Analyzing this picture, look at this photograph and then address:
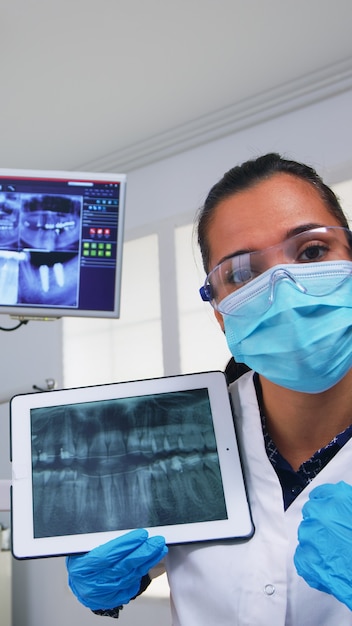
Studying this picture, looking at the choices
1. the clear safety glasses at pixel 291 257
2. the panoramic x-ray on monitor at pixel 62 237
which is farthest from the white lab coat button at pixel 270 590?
the panoramic x-ray on monitor at pixel 62 237

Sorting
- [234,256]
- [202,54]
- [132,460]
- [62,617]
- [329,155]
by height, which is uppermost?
[202,54]

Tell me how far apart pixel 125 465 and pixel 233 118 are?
7.79 feet

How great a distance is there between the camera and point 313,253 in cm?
101

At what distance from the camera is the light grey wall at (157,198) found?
2.85 meters

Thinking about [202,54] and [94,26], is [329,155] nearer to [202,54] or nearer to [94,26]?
[202,54]

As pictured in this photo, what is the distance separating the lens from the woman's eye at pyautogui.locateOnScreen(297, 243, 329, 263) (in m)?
1.00

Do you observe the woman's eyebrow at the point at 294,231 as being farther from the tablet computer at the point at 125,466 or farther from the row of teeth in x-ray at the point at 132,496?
the row of teeth in x-ray at the point at 132,496

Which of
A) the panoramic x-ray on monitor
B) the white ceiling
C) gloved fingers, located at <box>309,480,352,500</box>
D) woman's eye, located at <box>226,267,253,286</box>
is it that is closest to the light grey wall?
the white ceiling

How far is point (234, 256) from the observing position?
3.37 feet

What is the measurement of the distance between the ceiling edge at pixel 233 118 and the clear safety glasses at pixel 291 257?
207cm

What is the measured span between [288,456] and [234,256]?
0.34 meters

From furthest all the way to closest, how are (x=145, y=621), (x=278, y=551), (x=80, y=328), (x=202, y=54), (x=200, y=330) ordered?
1. (x=80, y=328)
2. (x=200, y=330)
3. (x=145, y=621)
4. (x=202, y=54)
5. (x=278, y=551)

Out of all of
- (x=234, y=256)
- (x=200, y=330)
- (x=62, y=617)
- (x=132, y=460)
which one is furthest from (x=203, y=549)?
(x=62, y=617)

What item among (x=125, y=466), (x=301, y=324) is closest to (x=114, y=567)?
(x=125, y=466)
